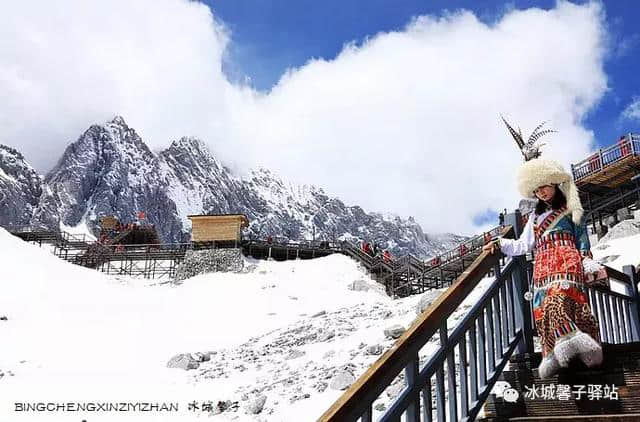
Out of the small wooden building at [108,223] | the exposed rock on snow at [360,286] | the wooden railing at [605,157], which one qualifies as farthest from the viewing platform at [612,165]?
the small wooden building at [108,223]

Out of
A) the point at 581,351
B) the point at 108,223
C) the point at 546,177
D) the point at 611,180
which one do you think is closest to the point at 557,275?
the point at 581,351

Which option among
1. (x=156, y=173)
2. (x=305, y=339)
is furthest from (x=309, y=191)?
(x=305, y=339)

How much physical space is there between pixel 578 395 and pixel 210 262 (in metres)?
29.6

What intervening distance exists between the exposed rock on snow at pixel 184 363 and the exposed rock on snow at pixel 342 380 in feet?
16.9

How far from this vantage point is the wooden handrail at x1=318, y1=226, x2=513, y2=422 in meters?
2.14

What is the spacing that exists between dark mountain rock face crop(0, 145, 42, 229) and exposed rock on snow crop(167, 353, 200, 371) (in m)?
76.7

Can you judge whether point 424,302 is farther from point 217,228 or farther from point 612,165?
point 217,228

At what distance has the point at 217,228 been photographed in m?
33.2

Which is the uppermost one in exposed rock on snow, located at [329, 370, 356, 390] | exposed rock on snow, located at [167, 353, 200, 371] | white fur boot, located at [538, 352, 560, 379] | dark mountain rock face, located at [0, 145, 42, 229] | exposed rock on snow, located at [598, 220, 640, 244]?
dark mountain rock face, located at [0, 145, 42, 229]

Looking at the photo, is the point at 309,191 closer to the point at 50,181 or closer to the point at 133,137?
the point at 133,137

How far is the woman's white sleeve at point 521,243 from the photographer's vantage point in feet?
12.5

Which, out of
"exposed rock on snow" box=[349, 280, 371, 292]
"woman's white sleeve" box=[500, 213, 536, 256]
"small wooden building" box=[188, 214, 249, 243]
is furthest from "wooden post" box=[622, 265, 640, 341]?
"small wooden building" box=[188, 214, 249, 243]

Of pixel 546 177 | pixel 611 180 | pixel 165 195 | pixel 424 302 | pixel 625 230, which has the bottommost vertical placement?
pixel 424 302

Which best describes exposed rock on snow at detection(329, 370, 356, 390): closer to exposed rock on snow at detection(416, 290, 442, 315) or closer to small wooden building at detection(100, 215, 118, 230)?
exposed rock on snow at detection(416, 290, 442, 315)
